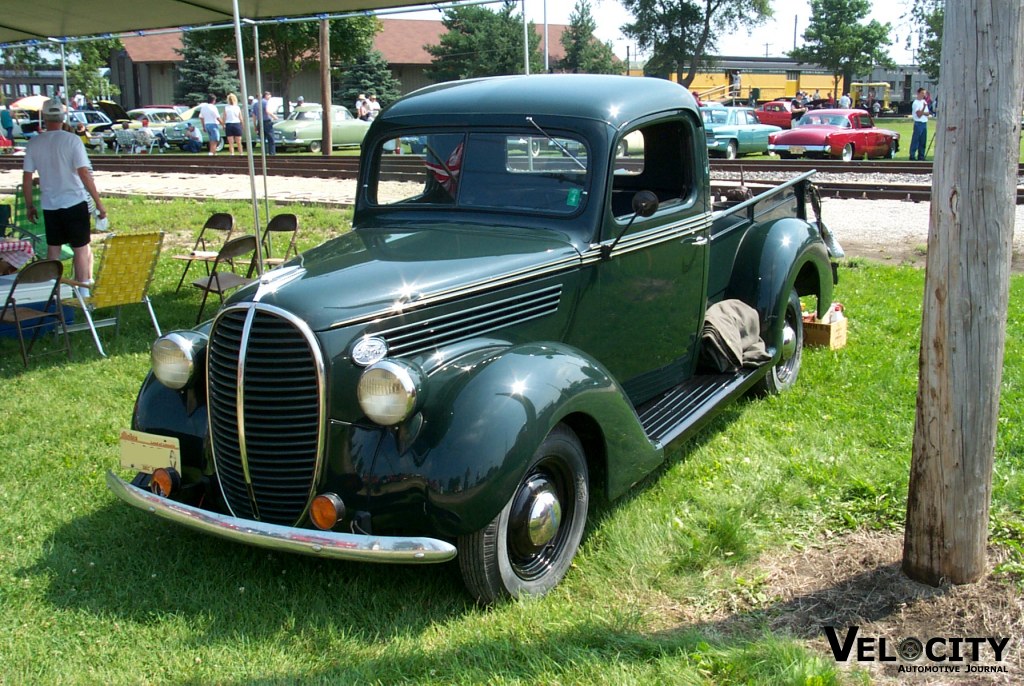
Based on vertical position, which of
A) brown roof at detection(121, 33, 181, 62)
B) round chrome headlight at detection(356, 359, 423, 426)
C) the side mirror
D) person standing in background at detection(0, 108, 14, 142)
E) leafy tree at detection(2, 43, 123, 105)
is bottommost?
round chrome headlight at detection(356, 359, 423, 426)

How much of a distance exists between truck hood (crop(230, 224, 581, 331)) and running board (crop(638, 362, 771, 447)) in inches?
36.5

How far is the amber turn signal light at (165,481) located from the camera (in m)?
3.76

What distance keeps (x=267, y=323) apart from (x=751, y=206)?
3654 millimetres

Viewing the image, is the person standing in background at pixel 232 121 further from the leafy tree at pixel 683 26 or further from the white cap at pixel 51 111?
the leafy tree at pixel 683 26

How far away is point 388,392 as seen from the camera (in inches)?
131

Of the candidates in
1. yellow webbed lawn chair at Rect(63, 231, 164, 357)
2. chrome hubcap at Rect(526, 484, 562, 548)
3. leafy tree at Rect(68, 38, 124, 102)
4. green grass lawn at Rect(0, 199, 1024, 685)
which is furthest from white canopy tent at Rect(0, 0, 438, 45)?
leafy tree at Rect(68, 38, 124, 102)

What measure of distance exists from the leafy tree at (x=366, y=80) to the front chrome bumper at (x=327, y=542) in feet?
135

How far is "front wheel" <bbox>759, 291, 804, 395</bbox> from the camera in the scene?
593cm

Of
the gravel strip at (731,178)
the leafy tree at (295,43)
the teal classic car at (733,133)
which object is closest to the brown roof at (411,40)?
the leafy tree at (295,43)

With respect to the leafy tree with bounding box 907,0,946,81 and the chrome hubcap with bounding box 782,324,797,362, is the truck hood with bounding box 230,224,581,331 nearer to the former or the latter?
A: the chrome hubcap with bounding box 782,324,797,362

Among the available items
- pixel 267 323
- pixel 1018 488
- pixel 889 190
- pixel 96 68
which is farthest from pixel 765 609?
pixel 96 68

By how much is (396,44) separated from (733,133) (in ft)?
110

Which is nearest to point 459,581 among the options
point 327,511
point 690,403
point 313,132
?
point 327,511

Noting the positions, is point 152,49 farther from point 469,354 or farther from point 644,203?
point 469,354
